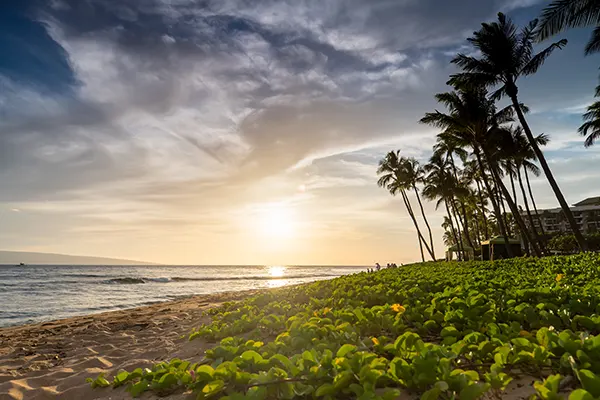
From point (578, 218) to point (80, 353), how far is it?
110457 millimetres

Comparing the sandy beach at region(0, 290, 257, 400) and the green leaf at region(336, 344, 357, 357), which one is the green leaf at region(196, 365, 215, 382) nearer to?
the sandy beach at region(0, 290, 257, 400)

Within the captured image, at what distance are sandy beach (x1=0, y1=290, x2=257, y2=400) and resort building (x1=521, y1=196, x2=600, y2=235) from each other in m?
84.8

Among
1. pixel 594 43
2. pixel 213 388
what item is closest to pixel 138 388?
pixel 213 388

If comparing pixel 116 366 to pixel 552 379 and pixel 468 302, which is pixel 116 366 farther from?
pixel 552 379

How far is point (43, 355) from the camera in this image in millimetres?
5762

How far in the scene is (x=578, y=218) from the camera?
89188mm

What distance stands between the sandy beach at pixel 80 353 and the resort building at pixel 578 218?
8480 cm

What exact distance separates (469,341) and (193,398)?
5.82 feet

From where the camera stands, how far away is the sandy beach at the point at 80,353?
3.68m

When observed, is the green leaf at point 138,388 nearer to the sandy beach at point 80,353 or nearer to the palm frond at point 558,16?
the sandy beach at point 80,353

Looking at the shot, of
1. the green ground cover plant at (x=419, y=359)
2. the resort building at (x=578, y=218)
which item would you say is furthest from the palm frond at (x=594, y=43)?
the resort building at (x=578, y=218)

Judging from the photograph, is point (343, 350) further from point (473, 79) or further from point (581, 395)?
point (473, 79)

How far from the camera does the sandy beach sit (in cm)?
368

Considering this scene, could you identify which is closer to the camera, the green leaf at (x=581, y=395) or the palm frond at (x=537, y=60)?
the green leaf at (x=581, y=395)
